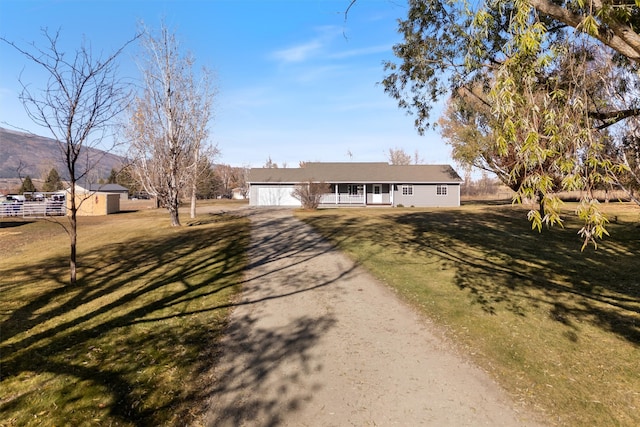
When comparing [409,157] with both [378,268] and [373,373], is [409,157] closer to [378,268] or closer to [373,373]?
[378,268]

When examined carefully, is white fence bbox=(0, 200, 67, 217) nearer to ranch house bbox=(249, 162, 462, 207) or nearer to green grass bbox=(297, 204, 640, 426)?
ranch house bbox=(249, 162, 462, 207)

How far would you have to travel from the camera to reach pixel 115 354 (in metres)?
4.33

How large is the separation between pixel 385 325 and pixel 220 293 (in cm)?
343

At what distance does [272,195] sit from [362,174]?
10216mm

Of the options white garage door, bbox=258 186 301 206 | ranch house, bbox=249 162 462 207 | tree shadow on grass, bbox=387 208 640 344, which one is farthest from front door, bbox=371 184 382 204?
tree shadow on grass, bbox=387 208 640 344

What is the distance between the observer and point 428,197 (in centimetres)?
3616

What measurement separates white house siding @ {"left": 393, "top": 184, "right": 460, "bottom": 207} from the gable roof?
728mm

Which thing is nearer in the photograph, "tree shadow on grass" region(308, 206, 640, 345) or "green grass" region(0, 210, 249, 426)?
"green grass" region(0, 210, 249, 426)

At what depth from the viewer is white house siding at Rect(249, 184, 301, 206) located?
3634cm

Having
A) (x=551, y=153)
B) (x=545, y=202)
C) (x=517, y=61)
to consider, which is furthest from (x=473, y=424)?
(x=517, y=61)

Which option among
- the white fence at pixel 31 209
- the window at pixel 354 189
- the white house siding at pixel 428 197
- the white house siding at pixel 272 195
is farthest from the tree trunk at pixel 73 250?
the white house siding at pixel 428 197

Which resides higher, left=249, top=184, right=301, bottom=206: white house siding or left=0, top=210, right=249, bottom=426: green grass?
left=249, top=184, right=301, bottom=206: white house siding

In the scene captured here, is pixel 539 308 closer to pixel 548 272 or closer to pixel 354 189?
pixel 548 272

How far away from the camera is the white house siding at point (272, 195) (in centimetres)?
3634
